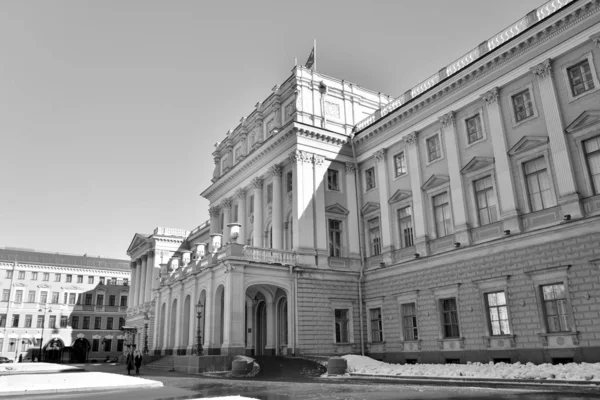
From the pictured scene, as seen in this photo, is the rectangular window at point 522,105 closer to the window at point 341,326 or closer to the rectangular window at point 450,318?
the rectangular window at point 450,318

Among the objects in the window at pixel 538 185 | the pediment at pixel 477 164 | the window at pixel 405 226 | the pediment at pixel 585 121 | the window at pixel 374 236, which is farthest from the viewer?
the window at pixel 374 236

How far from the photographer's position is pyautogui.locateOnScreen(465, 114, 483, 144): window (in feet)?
92.1

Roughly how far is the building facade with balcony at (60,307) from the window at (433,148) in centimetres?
6131

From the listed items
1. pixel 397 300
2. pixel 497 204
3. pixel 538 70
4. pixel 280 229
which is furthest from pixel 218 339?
pixel 538 70

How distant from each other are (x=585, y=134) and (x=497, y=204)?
5.45 meters

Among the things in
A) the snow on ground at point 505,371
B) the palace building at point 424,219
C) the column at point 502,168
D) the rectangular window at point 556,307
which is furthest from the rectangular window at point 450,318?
the column at point 502,168

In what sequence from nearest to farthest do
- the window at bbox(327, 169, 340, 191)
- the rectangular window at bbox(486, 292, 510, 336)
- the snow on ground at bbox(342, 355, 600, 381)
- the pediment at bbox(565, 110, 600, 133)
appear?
the snow on ground at bbox(342, 355, 600, 381)
the pediment at bbox(565, 110, 600, 133)
the rectangular window at bbox(486, 292, 510, 336)
the window at bbox(327, 169, 340, 191)

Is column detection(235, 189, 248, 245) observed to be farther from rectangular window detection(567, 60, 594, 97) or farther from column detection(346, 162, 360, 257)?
rectangular window detection(567, 60, 594, 97)

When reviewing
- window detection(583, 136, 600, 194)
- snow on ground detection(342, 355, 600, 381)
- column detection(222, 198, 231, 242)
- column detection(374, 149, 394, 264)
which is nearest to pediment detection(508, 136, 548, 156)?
window detection(583, 136, 600, 194)

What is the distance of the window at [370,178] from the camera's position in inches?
1416

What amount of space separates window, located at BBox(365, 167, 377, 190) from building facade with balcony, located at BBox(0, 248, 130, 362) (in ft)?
181

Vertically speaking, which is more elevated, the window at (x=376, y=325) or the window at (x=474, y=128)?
the window at (x=474, y=128)

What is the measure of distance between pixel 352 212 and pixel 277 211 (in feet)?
18.3

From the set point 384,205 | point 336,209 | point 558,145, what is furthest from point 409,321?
point 558,145
